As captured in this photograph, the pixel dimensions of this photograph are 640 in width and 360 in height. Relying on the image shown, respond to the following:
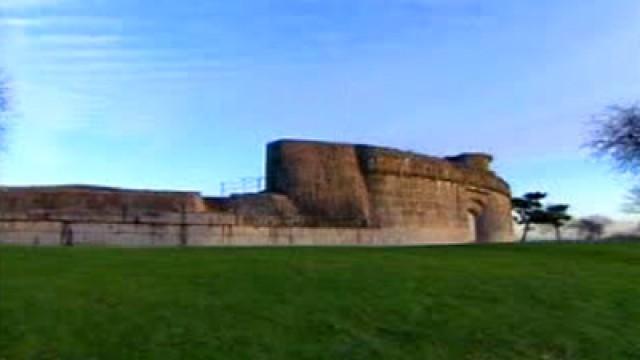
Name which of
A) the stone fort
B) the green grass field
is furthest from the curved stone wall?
the green grass field

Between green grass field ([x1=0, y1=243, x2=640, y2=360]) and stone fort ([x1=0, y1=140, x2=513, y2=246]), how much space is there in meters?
12.6

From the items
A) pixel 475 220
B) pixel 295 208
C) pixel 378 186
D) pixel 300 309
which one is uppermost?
pixel 378 186

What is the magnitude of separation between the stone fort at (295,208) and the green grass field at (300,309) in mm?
12562

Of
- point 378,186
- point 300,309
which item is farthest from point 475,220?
point 300,309

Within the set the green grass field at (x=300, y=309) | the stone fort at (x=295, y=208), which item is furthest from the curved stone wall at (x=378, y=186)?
the green grass field at (x=300, y=309)

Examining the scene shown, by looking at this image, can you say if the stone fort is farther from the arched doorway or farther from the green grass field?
the green grass field

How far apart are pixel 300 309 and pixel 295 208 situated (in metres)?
22.4

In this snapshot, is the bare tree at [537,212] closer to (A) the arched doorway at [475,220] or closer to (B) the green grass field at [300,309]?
(A) the arched doorway at [475,220]

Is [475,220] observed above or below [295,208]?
above

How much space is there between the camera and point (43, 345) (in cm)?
1214

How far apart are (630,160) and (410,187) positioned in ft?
48.1

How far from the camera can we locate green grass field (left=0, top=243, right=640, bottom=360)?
41.2 feet

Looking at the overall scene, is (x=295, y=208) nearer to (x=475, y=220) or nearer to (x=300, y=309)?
(x=475, y=220)

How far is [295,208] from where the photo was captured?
1441 inches
